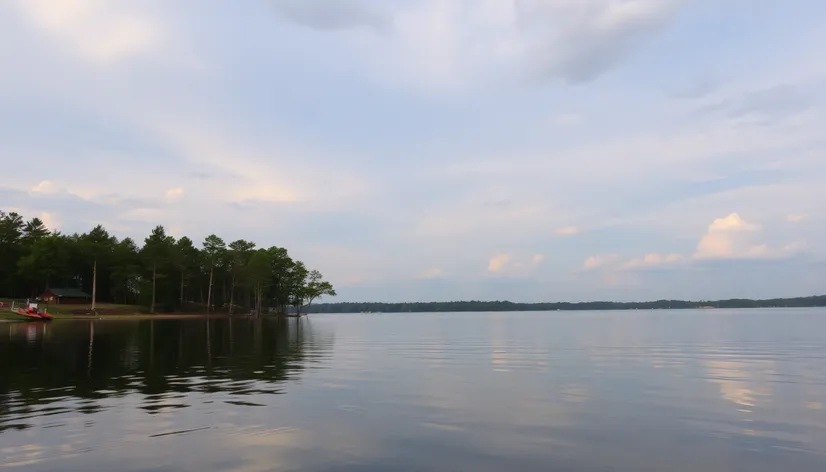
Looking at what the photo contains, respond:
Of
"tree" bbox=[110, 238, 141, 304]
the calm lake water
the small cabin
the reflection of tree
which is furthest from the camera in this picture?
"tree" bbox=[110, 238, 141, 304]

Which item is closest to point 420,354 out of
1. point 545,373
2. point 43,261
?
point 545,373

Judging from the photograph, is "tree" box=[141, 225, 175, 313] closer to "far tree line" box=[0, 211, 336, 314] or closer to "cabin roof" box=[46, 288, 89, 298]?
"far tree line" box=[0, 211, 336, 314]

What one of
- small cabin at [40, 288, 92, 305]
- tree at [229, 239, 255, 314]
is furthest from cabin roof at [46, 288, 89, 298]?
tree at [229, 239, 255, 314]

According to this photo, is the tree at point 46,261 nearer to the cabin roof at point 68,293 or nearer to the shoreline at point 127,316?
the cabin roof at point 68,293

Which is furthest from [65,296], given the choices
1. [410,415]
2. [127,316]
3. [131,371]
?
[410,415]

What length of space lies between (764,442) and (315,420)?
13.2 metres

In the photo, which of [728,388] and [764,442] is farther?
[728,388]

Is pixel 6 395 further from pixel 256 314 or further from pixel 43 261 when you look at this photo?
Result: pixel 256 314

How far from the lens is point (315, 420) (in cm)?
1738

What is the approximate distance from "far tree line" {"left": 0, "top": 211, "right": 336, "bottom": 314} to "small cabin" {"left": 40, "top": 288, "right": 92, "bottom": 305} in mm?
3883

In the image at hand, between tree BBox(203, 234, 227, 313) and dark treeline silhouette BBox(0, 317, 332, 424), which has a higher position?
tree BBox(203, 234, 227, 313)

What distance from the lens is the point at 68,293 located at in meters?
142

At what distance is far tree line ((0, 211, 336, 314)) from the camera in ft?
463

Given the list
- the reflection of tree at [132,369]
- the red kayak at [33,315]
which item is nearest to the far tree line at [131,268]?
the red kayak at [33,315]
